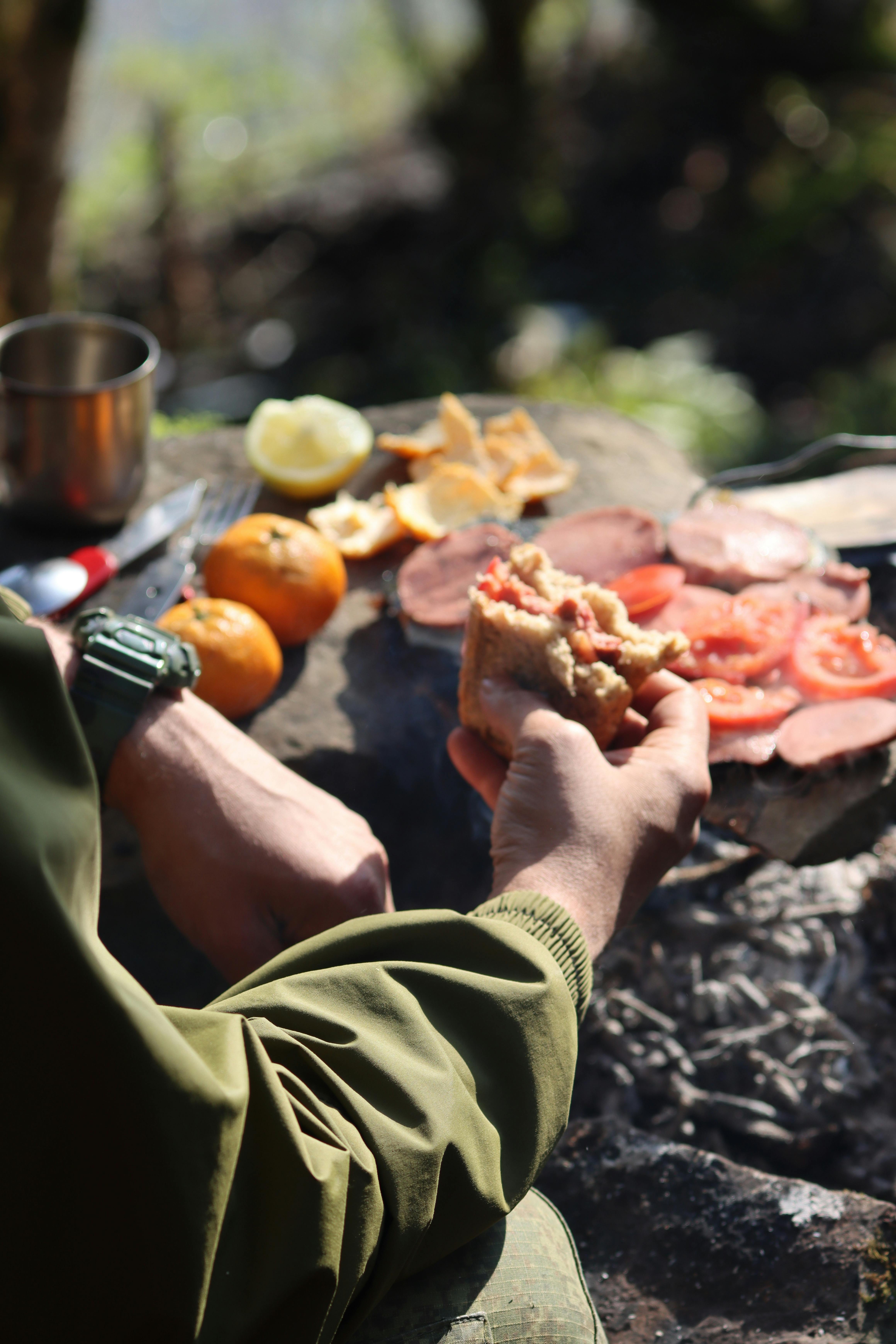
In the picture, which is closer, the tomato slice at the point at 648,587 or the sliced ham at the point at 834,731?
the sliced ham at the point at 834,731

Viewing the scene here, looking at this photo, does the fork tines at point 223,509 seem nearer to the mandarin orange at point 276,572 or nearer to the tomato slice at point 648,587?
the mandarin orange at point 276,572

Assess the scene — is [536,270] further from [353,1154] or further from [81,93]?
[353,1154]

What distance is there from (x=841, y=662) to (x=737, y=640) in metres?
0.21

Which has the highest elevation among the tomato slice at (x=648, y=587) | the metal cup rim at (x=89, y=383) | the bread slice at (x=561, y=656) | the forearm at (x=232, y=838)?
the metal cup rim at (x=89, y=383)

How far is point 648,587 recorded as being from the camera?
221cm

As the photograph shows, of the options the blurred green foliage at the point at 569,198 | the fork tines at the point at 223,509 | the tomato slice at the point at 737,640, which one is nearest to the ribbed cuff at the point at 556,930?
the tomato slice at the point at 737,640

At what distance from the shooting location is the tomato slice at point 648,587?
2188 millimetres

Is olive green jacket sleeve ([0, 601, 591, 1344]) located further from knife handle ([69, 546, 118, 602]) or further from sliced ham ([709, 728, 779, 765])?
knife handle ([69, 546, 118, 602])

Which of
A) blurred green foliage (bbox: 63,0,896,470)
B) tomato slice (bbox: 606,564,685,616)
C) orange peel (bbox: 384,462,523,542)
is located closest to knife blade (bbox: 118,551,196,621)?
orange peel (bbox: 384,462,523,542)

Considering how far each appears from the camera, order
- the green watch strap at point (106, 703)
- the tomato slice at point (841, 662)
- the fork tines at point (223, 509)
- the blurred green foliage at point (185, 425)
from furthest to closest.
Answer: the blurred green foliage at point (185, 425), the fork tines at point (223, 509), the tomato slice at point (841, 662), the green watch strap at point (106, 703)

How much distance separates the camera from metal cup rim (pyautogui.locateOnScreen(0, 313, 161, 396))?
2371 mm

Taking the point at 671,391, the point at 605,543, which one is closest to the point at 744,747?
the point at 605,543

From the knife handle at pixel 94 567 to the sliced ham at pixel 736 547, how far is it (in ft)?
4.25

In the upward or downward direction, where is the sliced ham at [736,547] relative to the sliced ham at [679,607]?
upward
